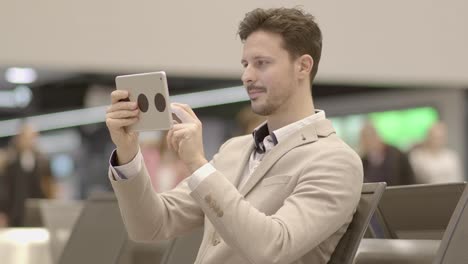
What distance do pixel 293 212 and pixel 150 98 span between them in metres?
0.51

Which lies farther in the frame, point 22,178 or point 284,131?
point 22,178

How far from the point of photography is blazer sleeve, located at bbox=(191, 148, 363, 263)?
104 inches

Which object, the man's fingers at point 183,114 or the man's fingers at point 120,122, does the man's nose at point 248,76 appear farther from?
the man's fingers at point 120,122

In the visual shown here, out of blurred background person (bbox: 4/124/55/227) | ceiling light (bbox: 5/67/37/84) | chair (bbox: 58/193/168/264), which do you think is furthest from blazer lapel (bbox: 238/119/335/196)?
ceiling light (bbox: 5/67/37/84)

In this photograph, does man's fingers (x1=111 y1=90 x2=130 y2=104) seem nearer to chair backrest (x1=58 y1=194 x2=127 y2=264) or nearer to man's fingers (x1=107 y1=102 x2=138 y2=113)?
man's fingers (x1=107 y1=102 x2=138 y2=113)

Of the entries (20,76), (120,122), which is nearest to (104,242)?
(120,122)

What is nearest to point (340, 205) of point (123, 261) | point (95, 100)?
point (123, 261)

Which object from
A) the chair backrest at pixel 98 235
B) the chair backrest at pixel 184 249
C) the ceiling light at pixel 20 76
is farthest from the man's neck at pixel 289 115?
the ceiling light at pixel 20 76

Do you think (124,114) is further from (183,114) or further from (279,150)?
(279,150)

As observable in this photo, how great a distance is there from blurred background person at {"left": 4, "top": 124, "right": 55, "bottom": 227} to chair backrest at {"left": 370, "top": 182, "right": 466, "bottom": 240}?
22.7 feet

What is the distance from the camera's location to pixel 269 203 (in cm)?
287

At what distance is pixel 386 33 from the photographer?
39.6 ft

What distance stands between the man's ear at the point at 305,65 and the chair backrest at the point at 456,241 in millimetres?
682

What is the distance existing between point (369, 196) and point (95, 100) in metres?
14.8
